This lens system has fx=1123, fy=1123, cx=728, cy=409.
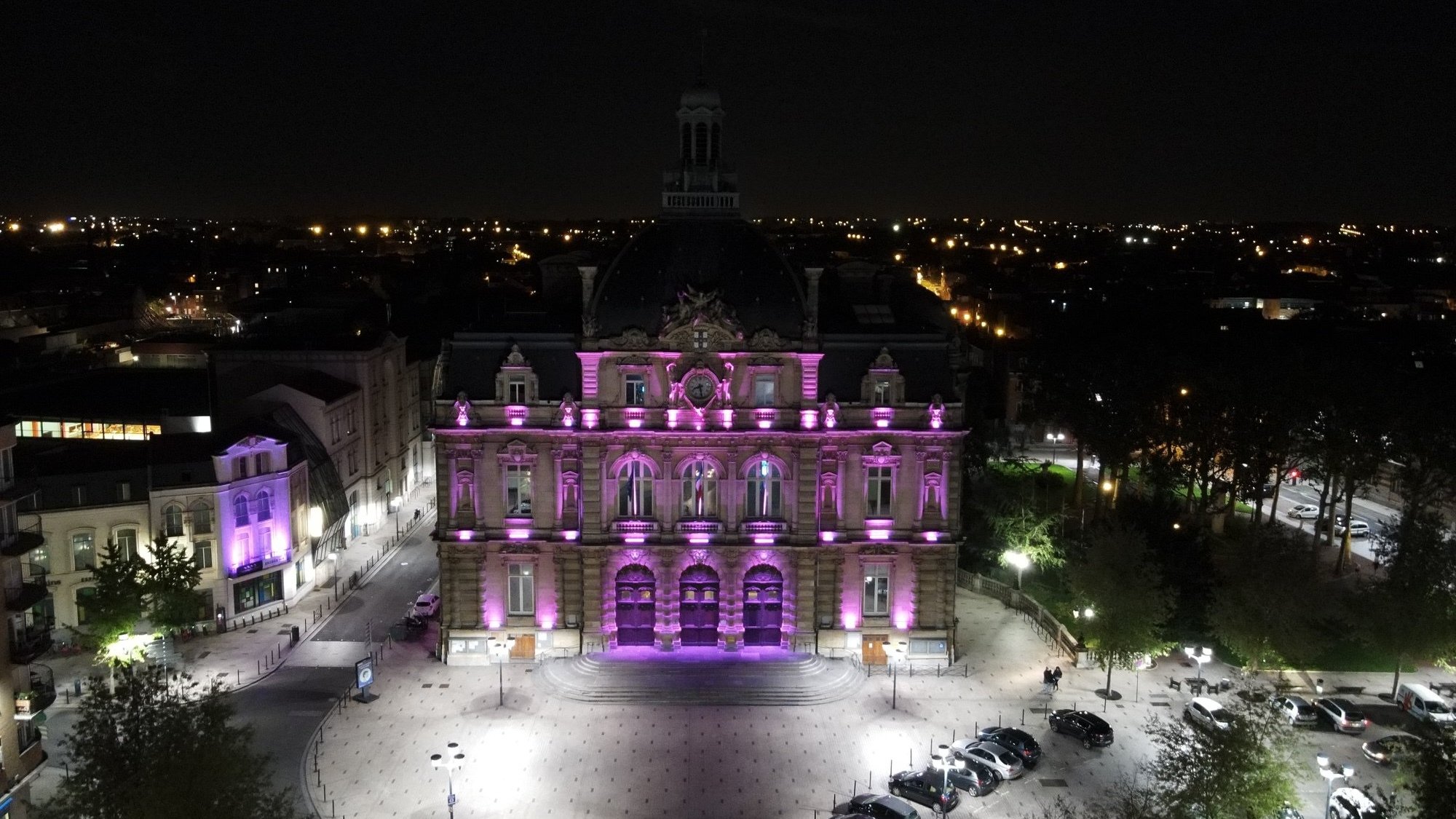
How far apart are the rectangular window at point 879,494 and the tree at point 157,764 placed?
35587mm

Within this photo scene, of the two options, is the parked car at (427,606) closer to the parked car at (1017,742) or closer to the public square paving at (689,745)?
the public square paving at (689,745)

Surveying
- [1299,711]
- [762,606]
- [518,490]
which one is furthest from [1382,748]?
[518,490]

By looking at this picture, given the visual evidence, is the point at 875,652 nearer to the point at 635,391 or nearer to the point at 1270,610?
the point at 635,391

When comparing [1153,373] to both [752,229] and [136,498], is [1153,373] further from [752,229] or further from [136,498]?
[136,498]

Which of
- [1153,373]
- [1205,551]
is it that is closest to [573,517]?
[1205,551]

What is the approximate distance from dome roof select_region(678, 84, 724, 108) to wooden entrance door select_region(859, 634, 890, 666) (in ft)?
112

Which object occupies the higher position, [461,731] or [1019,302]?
[1019,302]

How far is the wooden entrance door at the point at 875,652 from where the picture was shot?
217 ft

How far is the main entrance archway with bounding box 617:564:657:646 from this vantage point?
219 feet

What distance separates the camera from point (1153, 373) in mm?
88875

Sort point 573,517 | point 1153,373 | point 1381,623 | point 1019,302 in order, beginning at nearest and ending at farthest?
point 1381,623, point 573,517, point 1153,373, point 1019,302

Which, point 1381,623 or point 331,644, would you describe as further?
point 331,644

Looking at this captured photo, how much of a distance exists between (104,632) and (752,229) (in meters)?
42.7

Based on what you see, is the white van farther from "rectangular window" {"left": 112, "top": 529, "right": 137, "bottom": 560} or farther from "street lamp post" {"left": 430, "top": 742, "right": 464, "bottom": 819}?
"rectangular window" {"left": 112, "top": 529, "right": 137, "bottom": 560}
